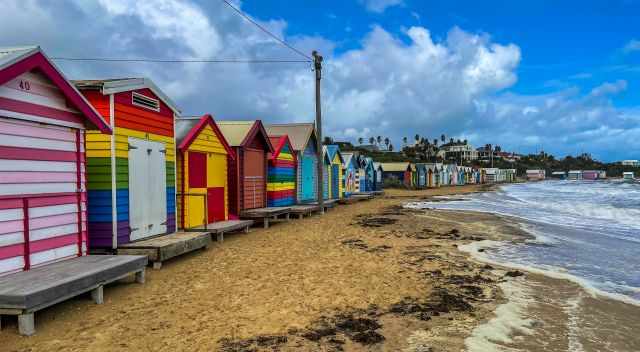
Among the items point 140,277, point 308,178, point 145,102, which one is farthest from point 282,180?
point 140,277

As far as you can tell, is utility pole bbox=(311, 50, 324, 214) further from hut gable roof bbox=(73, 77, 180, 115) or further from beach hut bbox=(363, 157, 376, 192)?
beach hut bbox=(363, 157, 376, 192)

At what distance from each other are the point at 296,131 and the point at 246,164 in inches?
283

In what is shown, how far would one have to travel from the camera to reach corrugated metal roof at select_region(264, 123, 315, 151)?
22.5 m

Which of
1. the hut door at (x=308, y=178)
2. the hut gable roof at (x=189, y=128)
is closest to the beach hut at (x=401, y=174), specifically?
the hut door at (x=308, y=178)

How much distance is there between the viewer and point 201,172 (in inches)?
508

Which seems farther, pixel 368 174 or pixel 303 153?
pixel 368 174

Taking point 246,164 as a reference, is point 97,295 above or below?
below

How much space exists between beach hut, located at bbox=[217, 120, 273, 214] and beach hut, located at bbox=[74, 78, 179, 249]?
5275 mm

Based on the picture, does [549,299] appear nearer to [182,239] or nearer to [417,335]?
[417,335]

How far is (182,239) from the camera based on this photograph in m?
9.97

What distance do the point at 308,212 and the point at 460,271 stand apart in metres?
12.0

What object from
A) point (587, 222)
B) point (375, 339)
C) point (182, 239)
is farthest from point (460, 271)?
point (587, 222)

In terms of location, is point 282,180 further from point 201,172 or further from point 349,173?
point 349,173

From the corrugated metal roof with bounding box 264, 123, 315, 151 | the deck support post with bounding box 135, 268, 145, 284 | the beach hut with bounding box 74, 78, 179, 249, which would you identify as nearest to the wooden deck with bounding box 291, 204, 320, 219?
the corrugated metal roof with bounding box 264, 123, 315, 151
